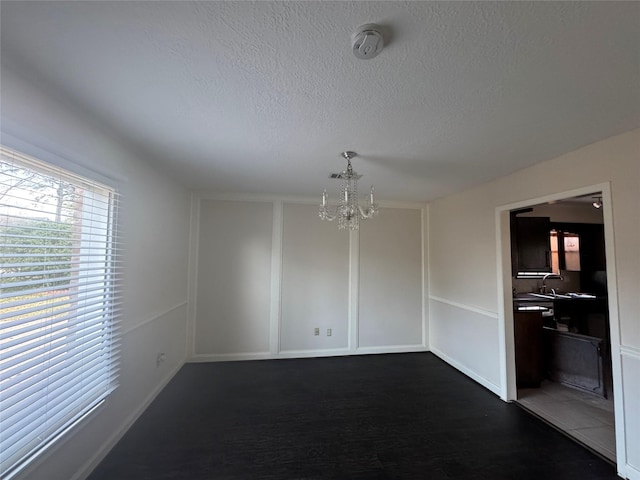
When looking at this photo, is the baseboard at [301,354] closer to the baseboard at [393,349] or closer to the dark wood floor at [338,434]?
the baseboard at [393,349]

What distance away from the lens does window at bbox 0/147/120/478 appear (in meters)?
1.30

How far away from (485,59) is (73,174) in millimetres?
2397

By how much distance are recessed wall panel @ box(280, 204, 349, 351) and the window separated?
2.31 metres

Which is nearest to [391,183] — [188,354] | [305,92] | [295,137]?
[295,137]

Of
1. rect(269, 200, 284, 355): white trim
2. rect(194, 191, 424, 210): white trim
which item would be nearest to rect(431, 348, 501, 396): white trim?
rect(269, 200, 284, 355): white trim

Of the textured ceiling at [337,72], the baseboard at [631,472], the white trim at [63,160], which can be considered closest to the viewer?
the textured ceiling at [337,72]

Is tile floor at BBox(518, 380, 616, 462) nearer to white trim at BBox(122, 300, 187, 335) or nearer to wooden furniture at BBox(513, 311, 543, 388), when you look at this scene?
wooden furniture at BBox(513, 311, 543, 388)

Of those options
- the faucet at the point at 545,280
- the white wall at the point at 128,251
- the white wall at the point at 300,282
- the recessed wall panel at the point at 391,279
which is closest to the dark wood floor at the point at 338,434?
the white wall at the point at 128,251

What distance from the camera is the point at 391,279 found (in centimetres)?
434

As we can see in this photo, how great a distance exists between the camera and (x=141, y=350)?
2518 mm

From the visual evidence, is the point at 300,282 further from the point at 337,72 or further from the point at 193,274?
the point at 337,72

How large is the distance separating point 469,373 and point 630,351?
1862 millimetres

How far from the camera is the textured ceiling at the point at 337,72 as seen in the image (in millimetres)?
993

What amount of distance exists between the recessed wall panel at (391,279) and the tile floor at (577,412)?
A: 1.66 meters
